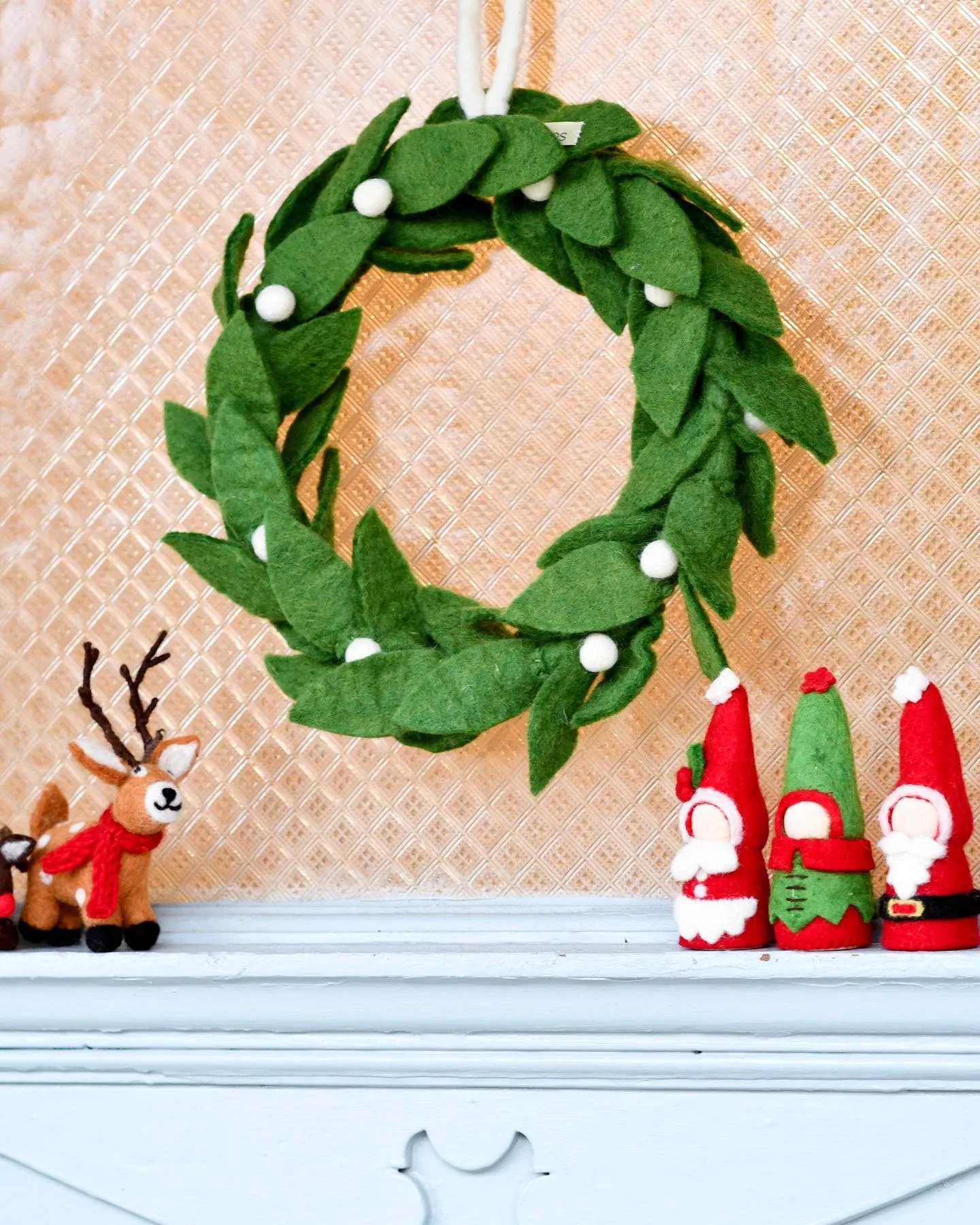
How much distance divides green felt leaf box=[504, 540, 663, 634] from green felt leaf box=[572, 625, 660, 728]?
2cm

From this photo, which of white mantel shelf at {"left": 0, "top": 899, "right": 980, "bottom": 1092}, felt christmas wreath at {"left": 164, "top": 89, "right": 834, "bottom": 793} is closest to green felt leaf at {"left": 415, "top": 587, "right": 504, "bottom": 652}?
felt christmas wreath at {"left": 164, "top": 89, "right": 834, "bottom": 793}

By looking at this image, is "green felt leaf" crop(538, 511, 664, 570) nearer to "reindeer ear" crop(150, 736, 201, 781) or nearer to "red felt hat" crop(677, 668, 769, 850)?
"red felt hat" crop(677, 668, 769, 850)

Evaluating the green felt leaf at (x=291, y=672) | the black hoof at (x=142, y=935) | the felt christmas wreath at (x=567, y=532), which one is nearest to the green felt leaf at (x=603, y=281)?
the felt christmas wreath at (x=567, y=532)

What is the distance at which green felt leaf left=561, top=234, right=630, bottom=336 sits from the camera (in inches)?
40.7

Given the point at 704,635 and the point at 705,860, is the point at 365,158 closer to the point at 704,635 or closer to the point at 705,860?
the point at 704,635

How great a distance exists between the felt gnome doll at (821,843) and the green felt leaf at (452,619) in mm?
236

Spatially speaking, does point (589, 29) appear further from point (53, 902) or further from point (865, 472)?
point (53, 902)

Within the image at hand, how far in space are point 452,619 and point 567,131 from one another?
0.35 m

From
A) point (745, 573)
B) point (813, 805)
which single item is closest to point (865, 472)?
point (745, 573)

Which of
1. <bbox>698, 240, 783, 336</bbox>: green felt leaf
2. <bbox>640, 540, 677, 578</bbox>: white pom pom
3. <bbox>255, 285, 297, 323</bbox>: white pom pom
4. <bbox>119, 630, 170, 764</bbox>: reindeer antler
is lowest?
<bbox>119, 630, 170, 764</bbox>: reindeer antler

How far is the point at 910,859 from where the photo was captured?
0.86m

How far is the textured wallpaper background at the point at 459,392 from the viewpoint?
3.45 feet

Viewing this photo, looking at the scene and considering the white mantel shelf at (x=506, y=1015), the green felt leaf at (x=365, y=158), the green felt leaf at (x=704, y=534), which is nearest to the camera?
the white mantel shelf at (x=506, y=1015)

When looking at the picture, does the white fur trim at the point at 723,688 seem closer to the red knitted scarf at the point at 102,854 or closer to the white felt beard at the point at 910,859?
the white felt beard at the point at 910,859
